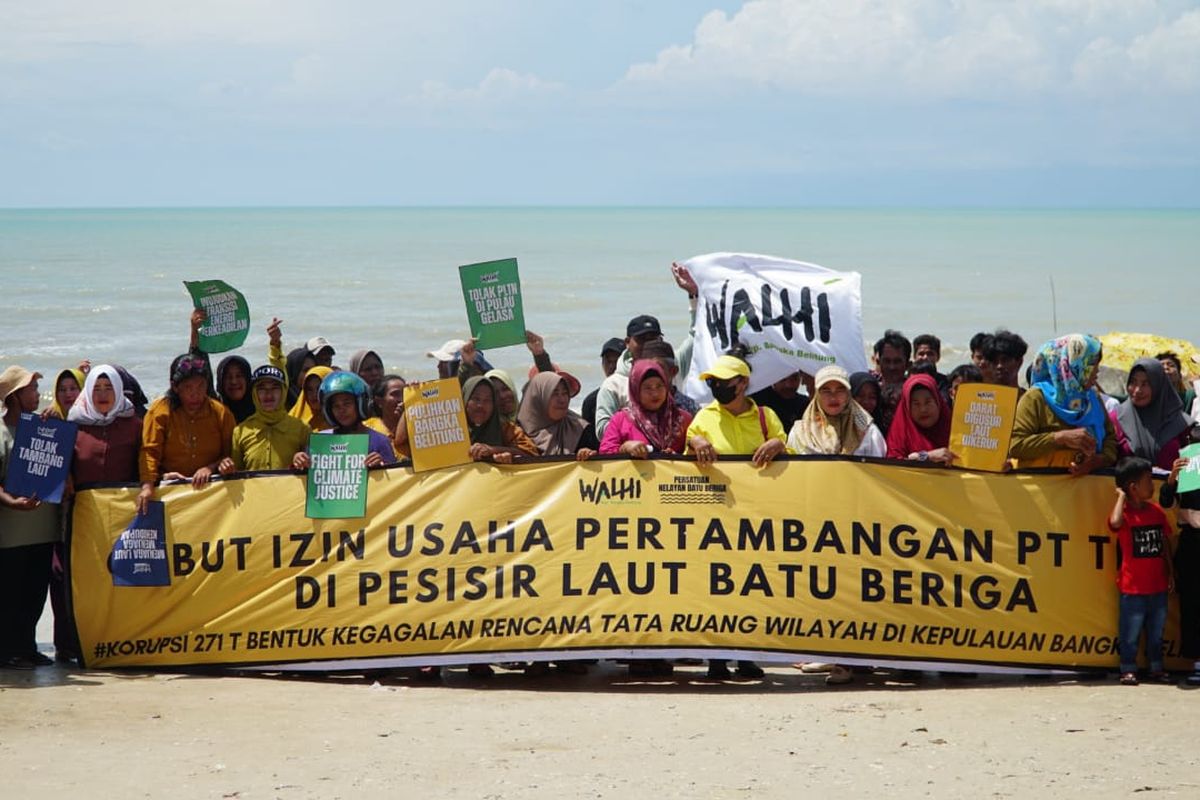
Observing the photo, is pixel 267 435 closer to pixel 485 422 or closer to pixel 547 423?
pixel 485 422

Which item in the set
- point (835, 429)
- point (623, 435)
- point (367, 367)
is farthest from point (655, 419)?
point (367, 367)

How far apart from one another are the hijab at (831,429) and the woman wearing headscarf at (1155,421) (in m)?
1.39

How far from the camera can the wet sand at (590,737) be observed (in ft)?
20.9

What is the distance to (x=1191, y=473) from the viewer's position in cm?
784

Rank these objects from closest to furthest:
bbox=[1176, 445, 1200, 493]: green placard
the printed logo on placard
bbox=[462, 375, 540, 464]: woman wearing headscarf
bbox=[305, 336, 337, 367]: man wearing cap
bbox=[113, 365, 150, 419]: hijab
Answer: bbox=[1176, 445, 1200, 493]: green placard
the printed logo on placard
bbox=[462, 375, 540, 464]: woman wearing headscarf
bbox=[113, 365, 150, 419]: hijab
bbox=[305, 336, 337, 367]: man wearing cap

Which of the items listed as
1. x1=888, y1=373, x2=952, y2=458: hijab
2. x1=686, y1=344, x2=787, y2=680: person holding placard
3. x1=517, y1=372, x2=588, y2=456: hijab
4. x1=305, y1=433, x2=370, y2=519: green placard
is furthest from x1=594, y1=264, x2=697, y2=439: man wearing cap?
x1=888, y1=373, x2=952, y2=458: hijab

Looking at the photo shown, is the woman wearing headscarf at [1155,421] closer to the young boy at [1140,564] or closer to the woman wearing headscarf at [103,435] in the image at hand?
the young boy at [1140,564]

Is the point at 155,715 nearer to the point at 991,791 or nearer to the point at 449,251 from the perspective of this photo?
the point at 991,791

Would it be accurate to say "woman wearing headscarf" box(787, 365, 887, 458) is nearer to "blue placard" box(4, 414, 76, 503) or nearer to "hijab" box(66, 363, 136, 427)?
"hijab" box(66, 363, 136, 427)

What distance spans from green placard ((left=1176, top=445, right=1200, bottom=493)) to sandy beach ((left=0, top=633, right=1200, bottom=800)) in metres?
1.00

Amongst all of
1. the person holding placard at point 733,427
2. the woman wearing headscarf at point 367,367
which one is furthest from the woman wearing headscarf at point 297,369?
the person holding placard at point 733,427

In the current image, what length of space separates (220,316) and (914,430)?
442 cm

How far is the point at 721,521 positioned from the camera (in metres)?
8.07

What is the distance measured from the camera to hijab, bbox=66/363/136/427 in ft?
27.8
